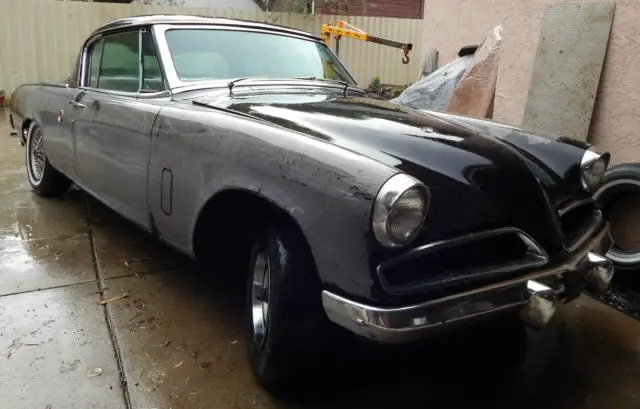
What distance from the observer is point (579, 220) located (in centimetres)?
255

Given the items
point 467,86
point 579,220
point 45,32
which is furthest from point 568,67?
point 45,32

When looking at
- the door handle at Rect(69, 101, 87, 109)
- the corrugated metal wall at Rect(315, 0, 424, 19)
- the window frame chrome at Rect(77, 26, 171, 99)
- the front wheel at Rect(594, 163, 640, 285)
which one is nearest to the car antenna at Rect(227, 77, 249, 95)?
the window frame chrome at Rect(77, 26, 171, 99)

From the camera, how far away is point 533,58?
4.98 meters

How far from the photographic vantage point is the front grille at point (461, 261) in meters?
1.80

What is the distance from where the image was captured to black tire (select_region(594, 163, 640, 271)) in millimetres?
3498

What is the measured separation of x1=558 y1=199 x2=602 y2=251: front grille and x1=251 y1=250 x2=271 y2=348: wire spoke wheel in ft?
4.18

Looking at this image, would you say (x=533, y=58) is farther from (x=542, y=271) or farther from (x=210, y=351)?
(x=210, y=351)

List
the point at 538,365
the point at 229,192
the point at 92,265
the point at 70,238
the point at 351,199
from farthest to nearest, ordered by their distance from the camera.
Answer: the point at 70,238
the point at 92,265
the point at 538,365
the point at 229,192
the point at 351,199

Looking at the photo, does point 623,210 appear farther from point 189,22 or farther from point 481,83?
point 189,22

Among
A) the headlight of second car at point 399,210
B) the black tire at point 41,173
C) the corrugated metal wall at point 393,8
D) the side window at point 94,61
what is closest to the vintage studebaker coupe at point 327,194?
the headlight of second car at point 399,210

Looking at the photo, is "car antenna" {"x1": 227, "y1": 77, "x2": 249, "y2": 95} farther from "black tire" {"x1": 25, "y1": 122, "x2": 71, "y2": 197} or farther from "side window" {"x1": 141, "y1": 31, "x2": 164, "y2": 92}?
"black tire" {"x1": 25, "y1": 122, "x2": 71, "y2": 197}

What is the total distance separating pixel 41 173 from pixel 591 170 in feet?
14.6

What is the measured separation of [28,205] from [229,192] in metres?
3.21

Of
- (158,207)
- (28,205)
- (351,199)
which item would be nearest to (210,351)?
(158,207)
